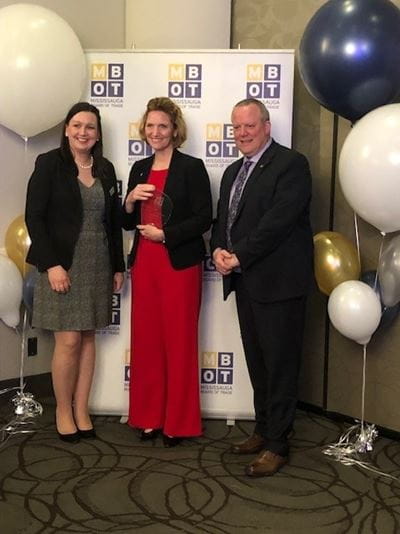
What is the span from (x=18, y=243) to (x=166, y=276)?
799mm

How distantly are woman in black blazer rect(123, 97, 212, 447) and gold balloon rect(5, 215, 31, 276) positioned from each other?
539 millimetres

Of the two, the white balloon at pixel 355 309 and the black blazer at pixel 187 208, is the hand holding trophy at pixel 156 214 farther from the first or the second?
the white balloon at pixel 355 309

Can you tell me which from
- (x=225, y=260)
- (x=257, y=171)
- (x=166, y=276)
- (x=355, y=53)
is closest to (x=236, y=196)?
(x=257, y=171)

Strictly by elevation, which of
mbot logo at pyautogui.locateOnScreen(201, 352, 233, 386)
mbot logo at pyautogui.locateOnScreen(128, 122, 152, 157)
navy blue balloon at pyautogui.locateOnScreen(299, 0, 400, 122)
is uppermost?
navy blue balloon at pyautogui.locateOnScreen(299, 0, 400, 122)

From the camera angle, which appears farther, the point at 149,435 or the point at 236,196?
the point at 149,435

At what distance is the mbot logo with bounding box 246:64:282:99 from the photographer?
327cm

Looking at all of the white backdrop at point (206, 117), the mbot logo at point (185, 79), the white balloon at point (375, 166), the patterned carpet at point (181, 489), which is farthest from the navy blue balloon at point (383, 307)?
the mbot logo at point (185, 79)

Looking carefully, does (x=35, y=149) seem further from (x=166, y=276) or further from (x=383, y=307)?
(x=383, y=307)

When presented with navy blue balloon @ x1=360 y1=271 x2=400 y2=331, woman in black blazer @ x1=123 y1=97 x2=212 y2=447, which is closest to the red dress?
woman in black blazer @ x1=123 y1=97 x2=212 y2=447

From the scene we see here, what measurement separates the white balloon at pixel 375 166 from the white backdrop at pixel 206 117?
66 cm

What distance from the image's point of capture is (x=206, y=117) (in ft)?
10.8

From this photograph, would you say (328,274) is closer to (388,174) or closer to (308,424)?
(388,174)

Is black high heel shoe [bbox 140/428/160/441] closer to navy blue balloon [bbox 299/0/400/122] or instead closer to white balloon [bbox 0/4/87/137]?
white balloon [bbox 0/4/87/137]

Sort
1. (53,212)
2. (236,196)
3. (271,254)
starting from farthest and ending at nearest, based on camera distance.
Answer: (53,212)
(236,196)
(271,254)
